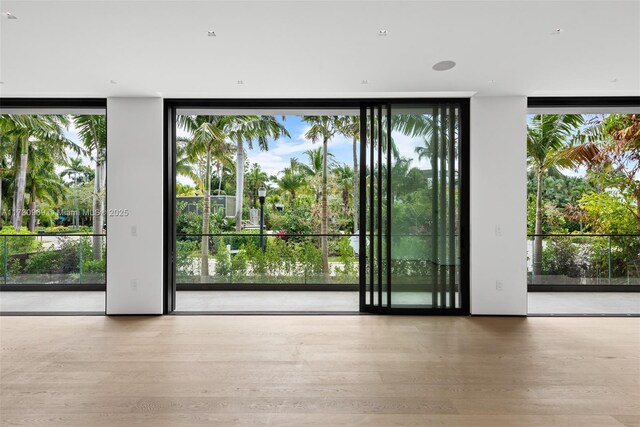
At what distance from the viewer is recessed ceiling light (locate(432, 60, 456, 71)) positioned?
→ 11.5 ft

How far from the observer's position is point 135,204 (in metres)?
4.51

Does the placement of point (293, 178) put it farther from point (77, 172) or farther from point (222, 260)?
point (77, 172)

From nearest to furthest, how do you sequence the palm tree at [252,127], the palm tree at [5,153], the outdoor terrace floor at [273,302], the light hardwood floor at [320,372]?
the light hardwood floor at [320,372], the outdoor terrace floor at [273,302], the palm tree at [5,153], the palm tree at [252,127]

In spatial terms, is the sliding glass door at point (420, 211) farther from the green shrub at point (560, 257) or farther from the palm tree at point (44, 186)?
the palm tree at point (44, 186)

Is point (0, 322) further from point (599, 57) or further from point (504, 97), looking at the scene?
point (599, 57)

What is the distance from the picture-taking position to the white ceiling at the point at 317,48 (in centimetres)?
262

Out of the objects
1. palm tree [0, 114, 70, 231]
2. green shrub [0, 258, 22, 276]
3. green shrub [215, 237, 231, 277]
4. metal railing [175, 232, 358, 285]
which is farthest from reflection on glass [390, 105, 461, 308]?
palm tree [0, 114, 70, 231]

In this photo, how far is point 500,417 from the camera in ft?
7.32

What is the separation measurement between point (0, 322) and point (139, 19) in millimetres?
3961

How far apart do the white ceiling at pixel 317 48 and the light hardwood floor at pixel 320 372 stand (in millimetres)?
2748

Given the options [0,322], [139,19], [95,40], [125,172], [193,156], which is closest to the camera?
[139,19]

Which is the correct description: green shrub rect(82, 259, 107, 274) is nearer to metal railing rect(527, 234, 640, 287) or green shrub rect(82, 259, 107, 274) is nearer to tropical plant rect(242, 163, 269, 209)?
tropical plant rect(242, 163, 269, 209)

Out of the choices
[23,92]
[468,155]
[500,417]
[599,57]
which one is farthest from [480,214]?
[23,92]

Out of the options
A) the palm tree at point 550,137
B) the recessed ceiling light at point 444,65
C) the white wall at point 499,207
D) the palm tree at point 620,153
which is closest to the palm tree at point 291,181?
the palm tree at point 550,137
